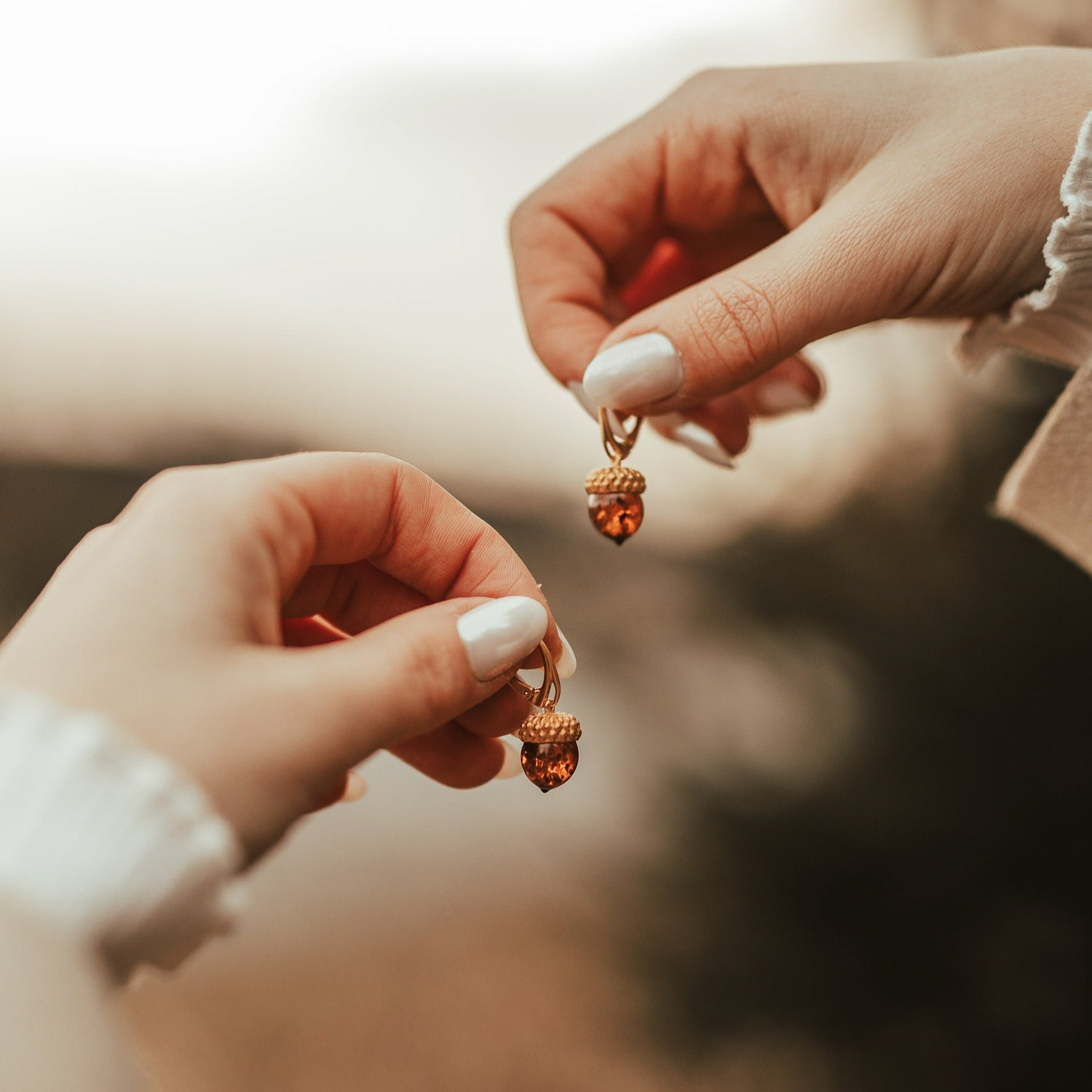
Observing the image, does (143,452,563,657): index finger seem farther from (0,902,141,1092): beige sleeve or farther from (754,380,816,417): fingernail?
(754,380,816,417): fingernail

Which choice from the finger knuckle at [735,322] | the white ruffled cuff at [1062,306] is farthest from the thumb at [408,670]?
the white ruffled cuff at [1062,306]

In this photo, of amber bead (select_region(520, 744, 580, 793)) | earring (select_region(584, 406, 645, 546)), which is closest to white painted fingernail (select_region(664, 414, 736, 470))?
earring (select_region(584, 406, 645, 546))

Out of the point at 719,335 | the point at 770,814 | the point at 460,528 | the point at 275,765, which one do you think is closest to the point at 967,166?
the point at 719,335

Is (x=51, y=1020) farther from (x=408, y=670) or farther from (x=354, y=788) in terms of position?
(x=354, y=788)

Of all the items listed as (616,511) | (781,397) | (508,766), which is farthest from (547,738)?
(781,397)

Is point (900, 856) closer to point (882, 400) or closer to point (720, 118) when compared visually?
point (882, 400)

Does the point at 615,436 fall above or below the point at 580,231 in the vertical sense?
below

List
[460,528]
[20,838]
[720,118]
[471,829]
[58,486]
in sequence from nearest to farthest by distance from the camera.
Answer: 1. [20,838]
2. [460,528]
3. [720,118]
4. [58,486]
5. [471,829]
